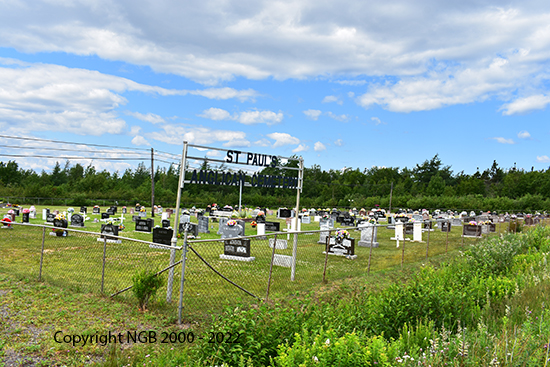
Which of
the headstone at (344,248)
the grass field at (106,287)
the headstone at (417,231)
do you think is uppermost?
the headstone at (417,231)

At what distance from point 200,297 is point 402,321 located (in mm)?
4928

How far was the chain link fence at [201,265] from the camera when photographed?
8.91 meters

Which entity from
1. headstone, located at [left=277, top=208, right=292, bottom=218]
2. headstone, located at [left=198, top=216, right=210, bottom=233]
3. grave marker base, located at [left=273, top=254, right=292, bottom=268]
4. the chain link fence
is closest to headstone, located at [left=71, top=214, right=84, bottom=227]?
the chain link fence

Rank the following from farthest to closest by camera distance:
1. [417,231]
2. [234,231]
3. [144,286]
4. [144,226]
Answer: [144,226] < [417,231] < [234,231] < [144,286]

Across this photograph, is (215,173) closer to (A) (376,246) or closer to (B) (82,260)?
(B) (82,260)

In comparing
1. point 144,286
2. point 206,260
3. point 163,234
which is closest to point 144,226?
point 163,234

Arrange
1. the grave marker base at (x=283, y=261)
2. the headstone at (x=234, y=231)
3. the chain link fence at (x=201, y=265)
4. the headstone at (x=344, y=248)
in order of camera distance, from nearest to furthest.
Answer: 1. the chain link fence at (x=201, y=265)
2. the grave marker base at (x=283, y=261)
3. the headstone at (x=344, y=248)
4. the headstone at (x=234, y=231)

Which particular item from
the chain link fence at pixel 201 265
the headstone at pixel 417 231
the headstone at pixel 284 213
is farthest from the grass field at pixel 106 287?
the headstone at pixel 284 213

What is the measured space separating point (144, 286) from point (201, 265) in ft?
14.5

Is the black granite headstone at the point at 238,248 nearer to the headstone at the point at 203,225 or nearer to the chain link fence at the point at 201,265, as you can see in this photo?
the chain link fence at the point at 201,265

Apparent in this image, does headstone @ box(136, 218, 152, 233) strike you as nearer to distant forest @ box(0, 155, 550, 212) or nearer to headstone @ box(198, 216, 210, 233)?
headstone @ box(198, 216, 210, 233)

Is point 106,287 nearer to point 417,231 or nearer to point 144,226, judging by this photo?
point 144,226

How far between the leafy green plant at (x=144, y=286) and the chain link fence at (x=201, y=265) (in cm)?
28

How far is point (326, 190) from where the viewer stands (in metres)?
78.0
